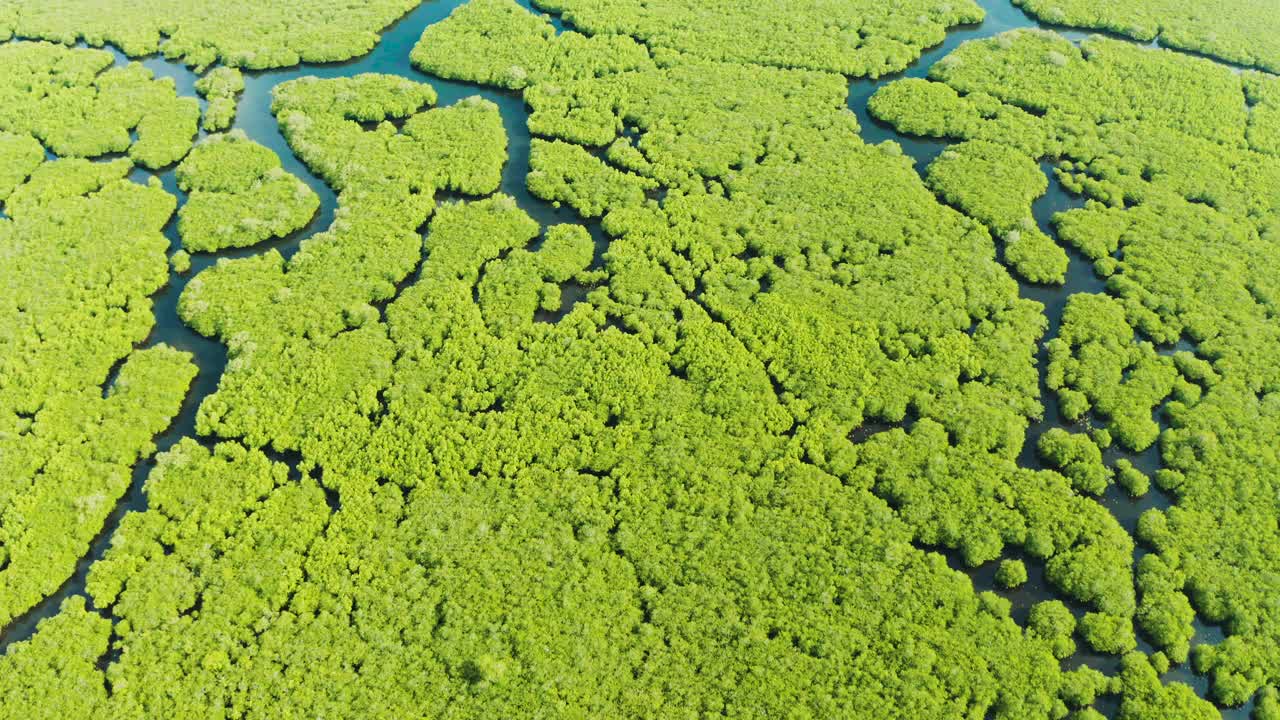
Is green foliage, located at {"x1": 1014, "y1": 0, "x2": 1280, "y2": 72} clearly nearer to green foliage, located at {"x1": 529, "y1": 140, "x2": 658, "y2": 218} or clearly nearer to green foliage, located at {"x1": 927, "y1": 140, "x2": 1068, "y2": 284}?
green foliage, located at {"x1": 927, "y1": 140, "x2": 1068, "y2": 284}

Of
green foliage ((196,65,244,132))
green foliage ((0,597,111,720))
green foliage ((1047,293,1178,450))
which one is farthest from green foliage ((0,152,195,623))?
green foliage ((1047,293,1178,450))

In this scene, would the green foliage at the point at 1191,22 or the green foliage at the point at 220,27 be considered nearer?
the green foliage at the point at 220,27

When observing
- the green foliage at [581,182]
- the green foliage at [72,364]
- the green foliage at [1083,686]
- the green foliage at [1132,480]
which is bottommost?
the green foliage at [72,364]

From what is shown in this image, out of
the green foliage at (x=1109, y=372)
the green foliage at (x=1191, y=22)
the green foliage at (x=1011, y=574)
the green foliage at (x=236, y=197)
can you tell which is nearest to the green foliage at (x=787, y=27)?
the green foliage at (x=1191, y=22)

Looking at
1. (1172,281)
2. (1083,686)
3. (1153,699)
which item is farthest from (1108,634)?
(1172,281)

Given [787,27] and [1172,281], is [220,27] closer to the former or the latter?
[787,27]

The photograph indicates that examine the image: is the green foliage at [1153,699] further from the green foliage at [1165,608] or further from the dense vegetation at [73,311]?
the dense vegetation at [73,311]
